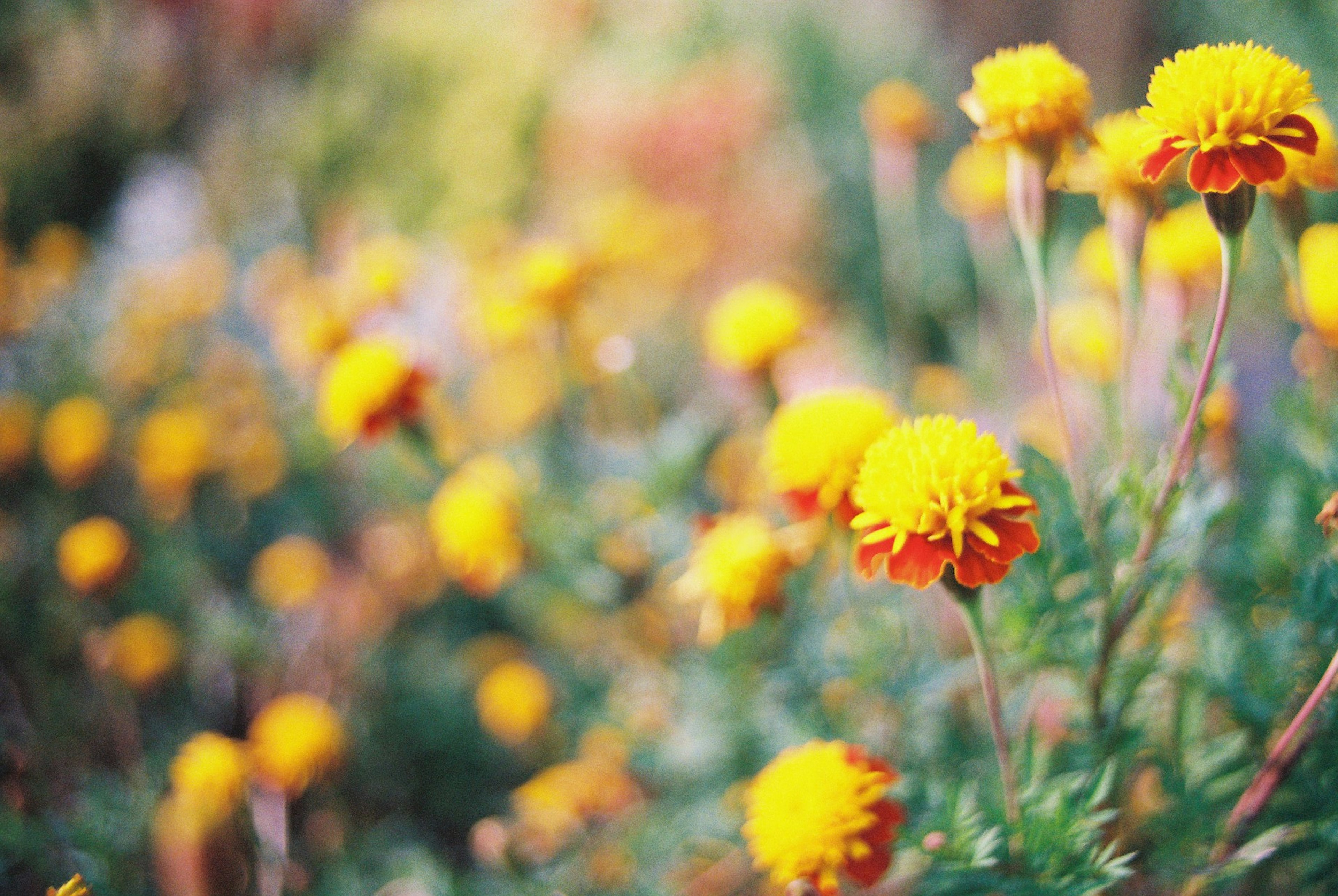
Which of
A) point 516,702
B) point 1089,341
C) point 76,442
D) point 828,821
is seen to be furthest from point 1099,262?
point 76,442

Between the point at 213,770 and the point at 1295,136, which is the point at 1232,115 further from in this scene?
the point at 213,770

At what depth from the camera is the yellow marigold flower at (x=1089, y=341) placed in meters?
0.99

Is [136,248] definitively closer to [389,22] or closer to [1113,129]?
[389,22]

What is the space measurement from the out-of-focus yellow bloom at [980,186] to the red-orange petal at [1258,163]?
54 centimetres

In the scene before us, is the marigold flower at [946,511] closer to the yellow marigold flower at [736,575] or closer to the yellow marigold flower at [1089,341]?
the yellow marigold flower at [736,575]

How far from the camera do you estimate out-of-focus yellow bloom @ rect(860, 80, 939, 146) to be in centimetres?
112

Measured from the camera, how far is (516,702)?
48.6 inches

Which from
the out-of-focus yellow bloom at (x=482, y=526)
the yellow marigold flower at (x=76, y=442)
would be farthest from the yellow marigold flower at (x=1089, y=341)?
the yellow marigold flower at (x=76, y=442)

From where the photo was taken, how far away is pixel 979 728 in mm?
923

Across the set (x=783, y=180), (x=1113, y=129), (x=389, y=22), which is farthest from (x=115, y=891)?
(x=389, y=22)

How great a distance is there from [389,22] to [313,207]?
1156mm

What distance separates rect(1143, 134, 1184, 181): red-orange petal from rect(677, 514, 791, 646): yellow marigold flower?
44cm

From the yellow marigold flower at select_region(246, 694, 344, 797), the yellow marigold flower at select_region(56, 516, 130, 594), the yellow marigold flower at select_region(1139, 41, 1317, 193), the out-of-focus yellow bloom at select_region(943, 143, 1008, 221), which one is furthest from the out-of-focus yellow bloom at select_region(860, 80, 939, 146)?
the yellow marigold flower at select_region(56, 516, 130, 594)

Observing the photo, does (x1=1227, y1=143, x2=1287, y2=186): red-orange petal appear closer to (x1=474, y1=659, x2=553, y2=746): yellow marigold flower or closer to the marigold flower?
the marigold flower
